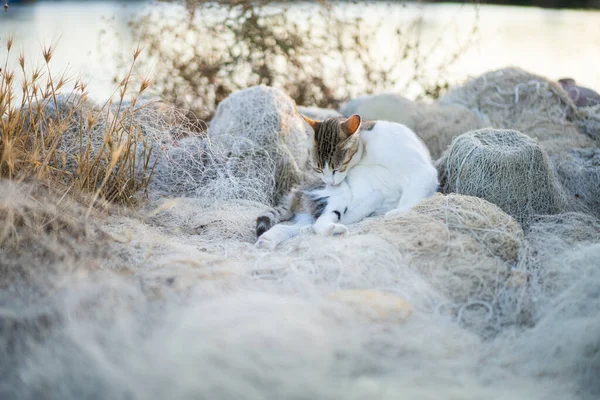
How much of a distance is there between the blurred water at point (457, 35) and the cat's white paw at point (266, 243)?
2.80m

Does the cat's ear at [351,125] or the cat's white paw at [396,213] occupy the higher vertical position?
the cat's ear at [351,125]

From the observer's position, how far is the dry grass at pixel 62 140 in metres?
2.97

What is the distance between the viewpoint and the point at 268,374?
1780mm

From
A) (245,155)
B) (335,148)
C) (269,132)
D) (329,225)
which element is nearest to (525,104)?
(269,132)

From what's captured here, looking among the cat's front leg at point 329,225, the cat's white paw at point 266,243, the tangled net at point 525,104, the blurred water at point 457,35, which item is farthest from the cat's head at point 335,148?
the blurred water at point 457,35

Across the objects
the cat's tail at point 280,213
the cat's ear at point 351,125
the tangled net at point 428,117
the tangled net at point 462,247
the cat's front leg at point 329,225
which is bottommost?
the cat's tail at point 280,213

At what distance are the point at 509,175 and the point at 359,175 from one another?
92 centimetres

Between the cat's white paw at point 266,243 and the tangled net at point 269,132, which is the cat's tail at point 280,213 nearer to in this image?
the cat's white paw at point 266,243

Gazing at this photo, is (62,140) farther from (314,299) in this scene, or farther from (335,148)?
(314,299)

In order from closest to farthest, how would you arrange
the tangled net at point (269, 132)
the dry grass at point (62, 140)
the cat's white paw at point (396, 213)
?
the dry grass at point (62, 140) → the cat's white paw at point (396, 213) → the tangled net at point (269, 132)

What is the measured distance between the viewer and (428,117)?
5.12m

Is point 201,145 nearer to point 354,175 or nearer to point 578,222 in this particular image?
point 354,175

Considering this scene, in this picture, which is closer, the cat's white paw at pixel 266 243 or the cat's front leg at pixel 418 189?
the cat's white paw at pixel 266 243

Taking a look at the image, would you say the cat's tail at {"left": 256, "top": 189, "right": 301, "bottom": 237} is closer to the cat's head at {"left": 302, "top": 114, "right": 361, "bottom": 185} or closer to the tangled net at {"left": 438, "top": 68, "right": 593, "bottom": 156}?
the cat's head at {"left": 302, "top": 114, "right": 361, "bottom": 185}
